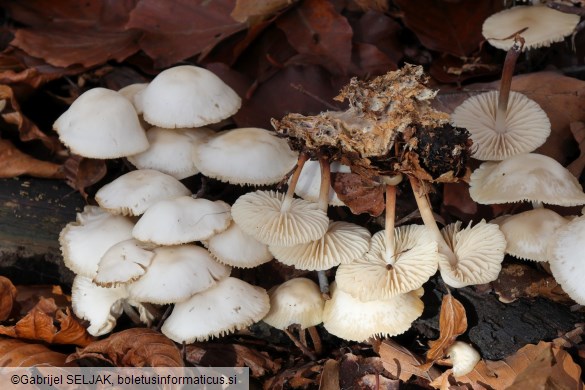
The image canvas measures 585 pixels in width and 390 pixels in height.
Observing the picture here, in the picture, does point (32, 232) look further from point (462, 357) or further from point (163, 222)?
point (462, 357)

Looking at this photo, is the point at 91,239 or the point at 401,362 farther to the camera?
the point at 91,239

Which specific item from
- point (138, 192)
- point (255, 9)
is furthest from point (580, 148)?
point (138, 192)

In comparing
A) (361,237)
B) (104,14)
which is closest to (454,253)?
(361,237)

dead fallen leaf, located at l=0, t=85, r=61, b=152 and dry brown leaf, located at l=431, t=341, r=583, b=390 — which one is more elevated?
dead fallen leaf, located at l=0, t=85, r=61, b=152

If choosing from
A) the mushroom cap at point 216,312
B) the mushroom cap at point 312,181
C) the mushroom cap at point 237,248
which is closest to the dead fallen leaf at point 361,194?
the mushroom cap at point 312,181

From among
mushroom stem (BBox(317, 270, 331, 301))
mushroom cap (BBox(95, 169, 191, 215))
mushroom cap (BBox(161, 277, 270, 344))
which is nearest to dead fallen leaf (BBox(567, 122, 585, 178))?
mushroom stem (BBox(317, 270, 331, 301))

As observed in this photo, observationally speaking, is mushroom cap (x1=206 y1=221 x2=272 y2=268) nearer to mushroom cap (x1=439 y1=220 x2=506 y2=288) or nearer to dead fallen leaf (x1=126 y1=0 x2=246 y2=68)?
mushroom cap (x1=439 y1=220 x2=506 y2=288)
